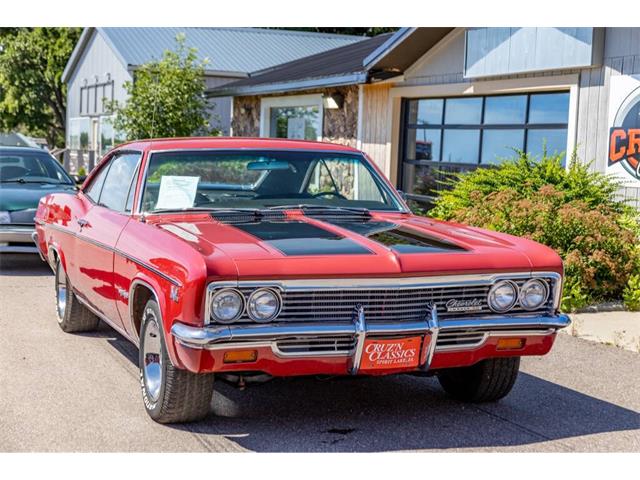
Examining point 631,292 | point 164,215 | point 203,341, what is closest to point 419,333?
point 203,341

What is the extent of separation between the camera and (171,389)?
4.82 m

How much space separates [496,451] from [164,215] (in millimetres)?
2515

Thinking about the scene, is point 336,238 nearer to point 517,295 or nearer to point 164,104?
point 517,295

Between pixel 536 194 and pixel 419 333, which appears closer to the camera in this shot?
pixel 419 333

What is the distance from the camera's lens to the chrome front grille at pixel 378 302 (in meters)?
4.61

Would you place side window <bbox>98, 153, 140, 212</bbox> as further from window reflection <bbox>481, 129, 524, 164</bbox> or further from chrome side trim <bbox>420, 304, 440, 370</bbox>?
window reflection <bbox>481, 129, 524, 164</bbox>

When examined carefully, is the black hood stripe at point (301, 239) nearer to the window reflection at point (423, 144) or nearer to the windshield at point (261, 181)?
the windshield at point (261, 181)

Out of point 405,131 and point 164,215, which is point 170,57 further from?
point 164,215

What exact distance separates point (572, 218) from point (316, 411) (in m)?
4.87

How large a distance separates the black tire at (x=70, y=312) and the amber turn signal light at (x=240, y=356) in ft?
10.3

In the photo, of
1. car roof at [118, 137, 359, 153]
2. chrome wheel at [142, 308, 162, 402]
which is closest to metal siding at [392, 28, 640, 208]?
car roof at [118, 137, 359, 153]

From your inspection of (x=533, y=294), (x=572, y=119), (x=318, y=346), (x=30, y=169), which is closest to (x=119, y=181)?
(x=318, y=346)

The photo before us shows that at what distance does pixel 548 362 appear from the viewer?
7.00m

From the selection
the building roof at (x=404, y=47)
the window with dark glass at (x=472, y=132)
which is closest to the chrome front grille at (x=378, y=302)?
the window with dark glass at (x=472, y=132)
